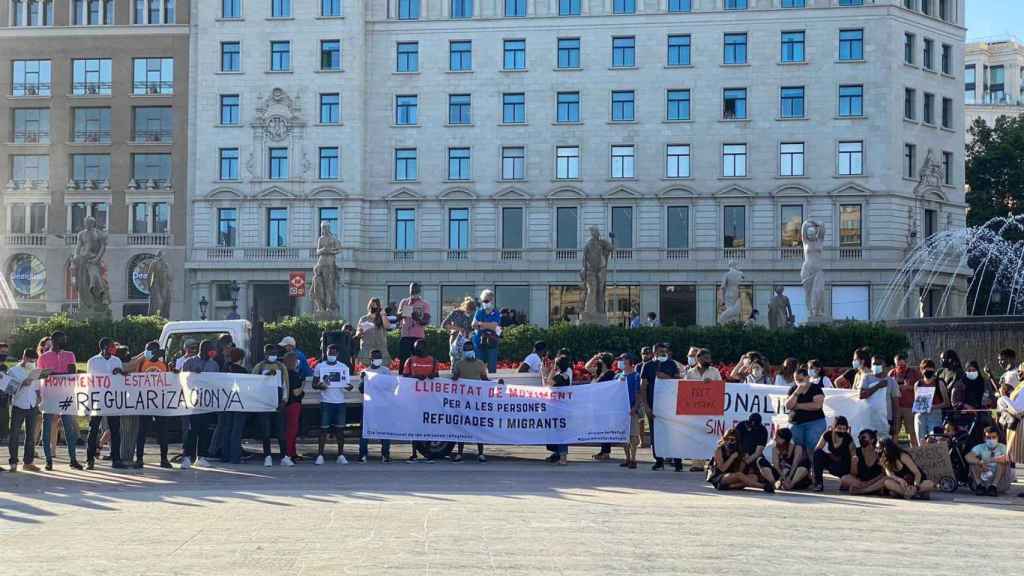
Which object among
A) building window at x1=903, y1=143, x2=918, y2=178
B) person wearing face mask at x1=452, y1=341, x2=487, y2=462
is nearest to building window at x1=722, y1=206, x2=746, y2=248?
building window at x1=903, y1=143, x2=918, y2=178

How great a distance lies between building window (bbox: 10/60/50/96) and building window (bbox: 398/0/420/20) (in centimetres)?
1996

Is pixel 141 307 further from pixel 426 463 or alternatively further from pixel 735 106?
pixel 426 463

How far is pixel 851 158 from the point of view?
69.4 m

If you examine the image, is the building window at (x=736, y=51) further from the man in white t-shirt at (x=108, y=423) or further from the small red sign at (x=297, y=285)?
the man in white t-shirt at (x=108, y=423)

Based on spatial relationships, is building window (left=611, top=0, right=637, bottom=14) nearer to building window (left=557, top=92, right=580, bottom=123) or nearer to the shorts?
building window (left=557, top=92, right=580, bottom=123)

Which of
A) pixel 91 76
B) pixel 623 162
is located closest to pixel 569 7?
pixel 623 162

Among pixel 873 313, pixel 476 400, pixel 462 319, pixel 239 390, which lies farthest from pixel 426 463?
pixel 873 313

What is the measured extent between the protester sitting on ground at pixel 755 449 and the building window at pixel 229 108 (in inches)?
2234

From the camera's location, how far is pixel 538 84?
71.6 m

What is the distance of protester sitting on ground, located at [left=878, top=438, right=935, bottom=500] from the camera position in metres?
19.2

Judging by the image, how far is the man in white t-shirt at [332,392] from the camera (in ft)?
76.8

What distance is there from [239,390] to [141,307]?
55.4 meters

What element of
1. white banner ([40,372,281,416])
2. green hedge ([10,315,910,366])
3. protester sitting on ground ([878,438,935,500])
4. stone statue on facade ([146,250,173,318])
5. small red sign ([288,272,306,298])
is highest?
small red sign ([288,272,306,298])

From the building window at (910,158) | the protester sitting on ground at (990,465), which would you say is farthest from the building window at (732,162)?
the protester sitting on ground at (990,465)
